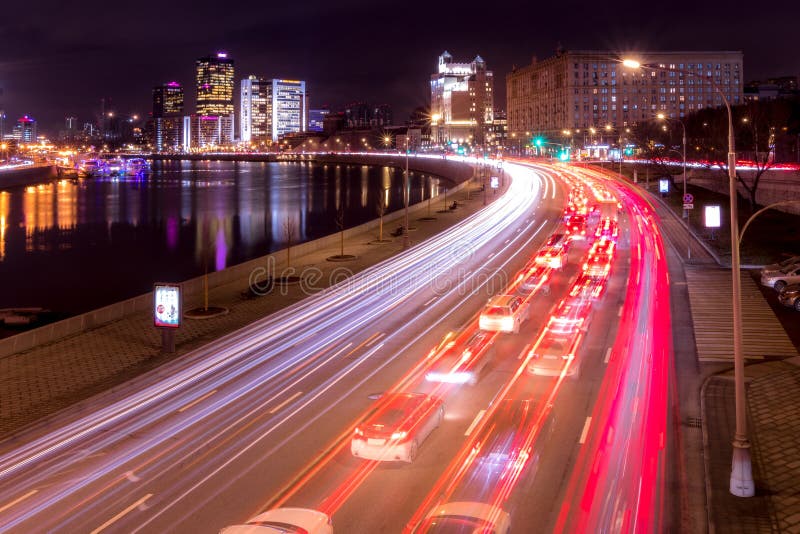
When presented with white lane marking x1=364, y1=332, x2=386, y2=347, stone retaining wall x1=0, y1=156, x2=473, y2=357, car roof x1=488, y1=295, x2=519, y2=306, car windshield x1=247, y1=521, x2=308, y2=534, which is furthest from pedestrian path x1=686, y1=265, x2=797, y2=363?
stone retaining wall x1=0, y1=156, x2=473, y2=357

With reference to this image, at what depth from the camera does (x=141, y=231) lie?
89750 mm

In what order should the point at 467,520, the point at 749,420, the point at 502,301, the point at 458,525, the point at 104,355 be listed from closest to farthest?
the point at 458,525 < the point at 467,520 < the point at 749,420 < the point at 104,355 < the point at 502,301

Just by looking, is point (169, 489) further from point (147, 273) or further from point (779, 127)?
point (779, 127)

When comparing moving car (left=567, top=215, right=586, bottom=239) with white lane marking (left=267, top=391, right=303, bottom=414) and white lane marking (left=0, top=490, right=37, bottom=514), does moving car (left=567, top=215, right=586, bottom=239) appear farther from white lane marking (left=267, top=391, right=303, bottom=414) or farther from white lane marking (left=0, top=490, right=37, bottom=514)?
white lane marking (left=0, top=490, right=37, bottom=514)

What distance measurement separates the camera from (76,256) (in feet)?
232

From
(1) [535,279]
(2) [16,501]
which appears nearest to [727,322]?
(1) [535,279]

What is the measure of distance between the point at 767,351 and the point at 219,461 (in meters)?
18.9

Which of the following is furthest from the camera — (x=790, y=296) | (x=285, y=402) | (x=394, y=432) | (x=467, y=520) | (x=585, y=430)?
(x=790, y=296)

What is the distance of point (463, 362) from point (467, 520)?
11678mm

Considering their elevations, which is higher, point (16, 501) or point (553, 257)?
point (553, 257)

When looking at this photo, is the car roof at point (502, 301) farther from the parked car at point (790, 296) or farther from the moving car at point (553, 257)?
the moving car at point (553, 257)

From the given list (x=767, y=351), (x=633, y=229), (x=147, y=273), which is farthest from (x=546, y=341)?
(x=147, y=273)

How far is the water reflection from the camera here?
57188 millimetres

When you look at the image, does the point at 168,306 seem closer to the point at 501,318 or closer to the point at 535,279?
the point at 501,318
